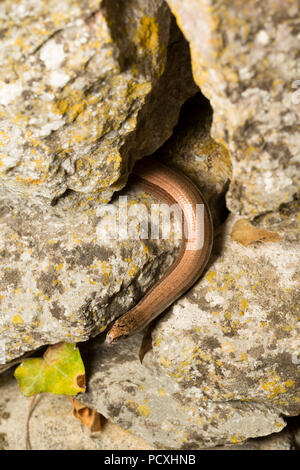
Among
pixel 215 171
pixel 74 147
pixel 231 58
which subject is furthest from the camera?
pixel 215 171

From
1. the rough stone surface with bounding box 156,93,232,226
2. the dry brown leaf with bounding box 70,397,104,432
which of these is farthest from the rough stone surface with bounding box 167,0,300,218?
the dry brown leaf with bounding box 70,397,104,432

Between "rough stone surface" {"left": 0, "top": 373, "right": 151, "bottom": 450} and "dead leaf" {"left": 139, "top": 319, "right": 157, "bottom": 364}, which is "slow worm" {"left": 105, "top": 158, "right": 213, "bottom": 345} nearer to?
"dead leaf" {"left": 139, "top": 319, "right": 157, "bottom": 364}

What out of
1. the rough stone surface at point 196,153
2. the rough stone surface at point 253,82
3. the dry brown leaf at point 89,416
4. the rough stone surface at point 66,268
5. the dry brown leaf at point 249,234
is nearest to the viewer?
the rough stone surface at point 253,82

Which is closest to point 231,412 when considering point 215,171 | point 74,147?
point 215,171

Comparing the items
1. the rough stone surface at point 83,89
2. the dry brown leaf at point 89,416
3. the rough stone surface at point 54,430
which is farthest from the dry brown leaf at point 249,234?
the dry brown leaf at point 89,416

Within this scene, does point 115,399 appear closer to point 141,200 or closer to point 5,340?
point 5,340

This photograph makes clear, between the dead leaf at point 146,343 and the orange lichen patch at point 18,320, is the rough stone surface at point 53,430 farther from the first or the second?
the orange lichen patch at point 18,320

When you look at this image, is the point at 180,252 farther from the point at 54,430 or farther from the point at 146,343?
the point at 54,430
